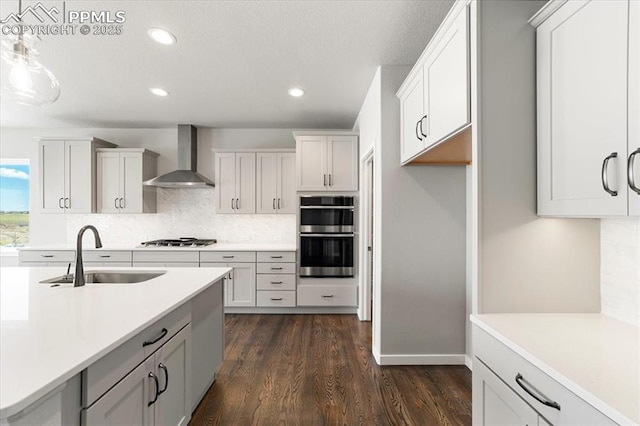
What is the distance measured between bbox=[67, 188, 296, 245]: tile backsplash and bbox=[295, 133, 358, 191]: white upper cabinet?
87cm

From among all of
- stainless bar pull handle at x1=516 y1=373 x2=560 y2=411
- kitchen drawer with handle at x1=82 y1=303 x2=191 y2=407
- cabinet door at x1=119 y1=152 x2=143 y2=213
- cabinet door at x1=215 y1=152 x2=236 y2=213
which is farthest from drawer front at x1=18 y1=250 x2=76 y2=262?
stainless bar pull handle at x1=516 y1=373 x2=560 y2=411

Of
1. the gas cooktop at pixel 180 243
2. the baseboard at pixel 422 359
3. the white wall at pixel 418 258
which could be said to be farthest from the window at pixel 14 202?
the baseboard at pixel 422 359

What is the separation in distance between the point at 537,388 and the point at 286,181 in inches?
151

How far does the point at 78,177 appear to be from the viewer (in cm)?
438

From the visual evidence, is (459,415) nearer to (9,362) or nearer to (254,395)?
(254,395)

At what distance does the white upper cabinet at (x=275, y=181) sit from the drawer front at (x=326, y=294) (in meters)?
1.15

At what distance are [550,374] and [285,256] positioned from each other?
3442 millimetres

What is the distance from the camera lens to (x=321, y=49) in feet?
8.21

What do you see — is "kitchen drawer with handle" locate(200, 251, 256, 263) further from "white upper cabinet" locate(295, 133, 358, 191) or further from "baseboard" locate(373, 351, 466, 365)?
"baseboard" locate(373, 351, 466, 365)

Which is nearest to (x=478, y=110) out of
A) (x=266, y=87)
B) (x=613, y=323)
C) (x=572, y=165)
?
(x=572, y=165)

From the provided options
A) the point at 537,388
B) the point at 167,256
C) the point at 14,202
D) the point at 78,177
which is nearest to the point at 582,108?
the point at 537,388

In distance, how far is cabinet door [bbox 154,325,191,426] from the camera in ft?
4.82

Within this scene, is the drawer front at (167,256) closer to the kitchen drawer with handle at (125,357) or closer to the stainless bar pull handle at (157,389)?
the kitchen drawer with handle at (125,357)

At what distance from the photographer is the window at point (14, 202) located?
4.79 metres
